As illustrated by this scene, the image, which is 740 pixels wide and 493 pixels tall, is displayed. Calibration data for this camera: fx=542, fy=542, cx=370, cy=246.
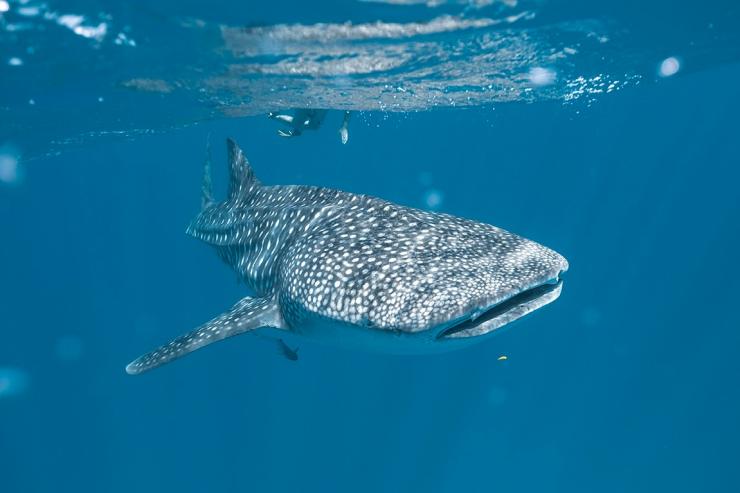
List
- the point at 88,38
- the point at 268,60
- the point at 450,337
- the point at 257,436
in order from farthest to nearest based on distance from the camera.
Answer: the point at 257,436 → the point at 268,60 → the point at 88,38 → the point at 450,337

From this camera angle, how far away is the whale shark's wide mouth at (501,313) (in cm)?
421

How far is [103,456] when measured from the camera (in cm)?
2636

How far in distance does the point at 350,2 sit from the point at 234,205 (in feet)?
13.3

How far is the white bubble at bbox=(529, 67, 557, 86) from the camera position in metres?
16.9

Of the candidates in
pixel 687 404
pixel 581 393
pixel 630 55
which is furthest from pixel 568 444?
pixel 630 55

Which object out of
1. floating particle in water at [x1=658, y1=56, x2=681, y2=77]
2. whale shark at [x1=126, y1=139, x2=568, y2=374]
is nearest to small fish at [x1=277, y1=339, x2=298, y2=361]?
whale shark at [x1=126, y1=139, x2=568, y2=374]

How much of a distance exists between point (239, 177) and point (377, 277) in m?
5.55

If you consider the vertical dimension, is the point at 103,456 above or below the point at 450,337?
below

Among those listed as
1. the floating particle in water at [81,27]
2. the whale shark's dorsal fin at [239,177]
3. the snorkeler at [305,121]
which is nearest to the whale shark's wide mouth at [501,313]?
the whale shark's dorsal fin at [239,177]

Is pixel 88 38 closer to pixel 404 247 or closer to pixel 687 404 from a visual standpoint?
pixel 404 247

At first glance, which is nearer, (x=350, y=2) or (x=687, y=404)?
(x=350, y=2)

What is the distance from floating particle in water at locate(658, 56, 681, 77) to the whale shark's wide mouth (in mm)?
17295

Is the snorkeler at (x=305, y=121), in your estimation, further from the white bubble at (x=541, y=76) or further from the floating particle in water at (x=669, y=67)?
the floating particle in water at (x=669, y=67)

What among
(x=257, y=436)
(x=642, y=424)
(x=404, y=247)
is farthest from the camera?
(x=642, y=424)
